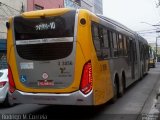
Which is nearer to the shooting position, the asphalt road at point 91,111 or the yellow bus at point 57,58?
the yellow bus at point 57,58

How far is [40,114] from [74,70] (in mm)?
2260

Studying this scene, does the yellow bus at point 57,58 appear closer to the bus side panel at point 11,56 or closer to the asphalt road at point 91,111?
the bus side panel at point 11,56

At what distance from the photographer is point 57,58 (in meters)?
10.2

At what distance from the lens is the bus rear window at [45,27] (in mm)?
10172

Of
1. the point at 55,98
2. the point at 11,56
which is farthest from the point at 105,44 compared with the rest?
the point at 11,56

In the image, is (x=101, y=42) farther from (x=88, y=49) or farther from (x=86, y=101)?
(x=86, y=101)

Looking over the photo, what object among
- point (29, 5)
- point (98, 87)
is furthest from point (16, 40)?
point (29, 5)

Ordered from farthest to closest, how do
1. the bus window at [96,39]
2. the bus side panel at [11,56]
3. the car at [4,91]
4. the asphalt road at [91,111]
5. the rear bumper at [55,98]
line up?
the car at [4,91], the asphalt road at [91,111], the bus side panel at [11,56], the bus window at [96,39], the rear bumper at [55,98]

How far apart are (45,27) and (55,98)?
1971 millimetres

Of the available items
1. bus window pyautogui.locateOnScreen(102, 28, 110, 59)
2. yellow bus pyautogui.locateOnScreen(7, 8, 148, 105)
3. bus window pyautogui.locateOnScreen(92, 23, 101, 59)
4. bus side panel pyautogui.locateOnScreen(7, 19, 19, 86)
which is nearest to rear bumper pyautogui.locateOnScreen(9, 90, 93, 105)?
yellow bus pyautogui.locateOnScreen(7, 8, 148, 105)

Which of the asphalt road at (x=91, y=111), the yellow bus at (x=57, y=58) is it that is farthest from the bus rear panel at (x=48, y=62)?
the asphalt road at (x=91, y=111)

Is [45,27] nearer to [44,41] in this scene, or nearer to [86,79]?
[44,41]

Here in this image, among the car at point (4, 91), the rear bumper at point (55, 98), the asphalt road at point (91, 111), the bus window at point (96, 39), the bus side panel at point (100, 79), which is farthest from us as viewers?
the car at point (4, 91)

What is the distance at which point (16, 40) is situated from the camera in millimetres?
10766
